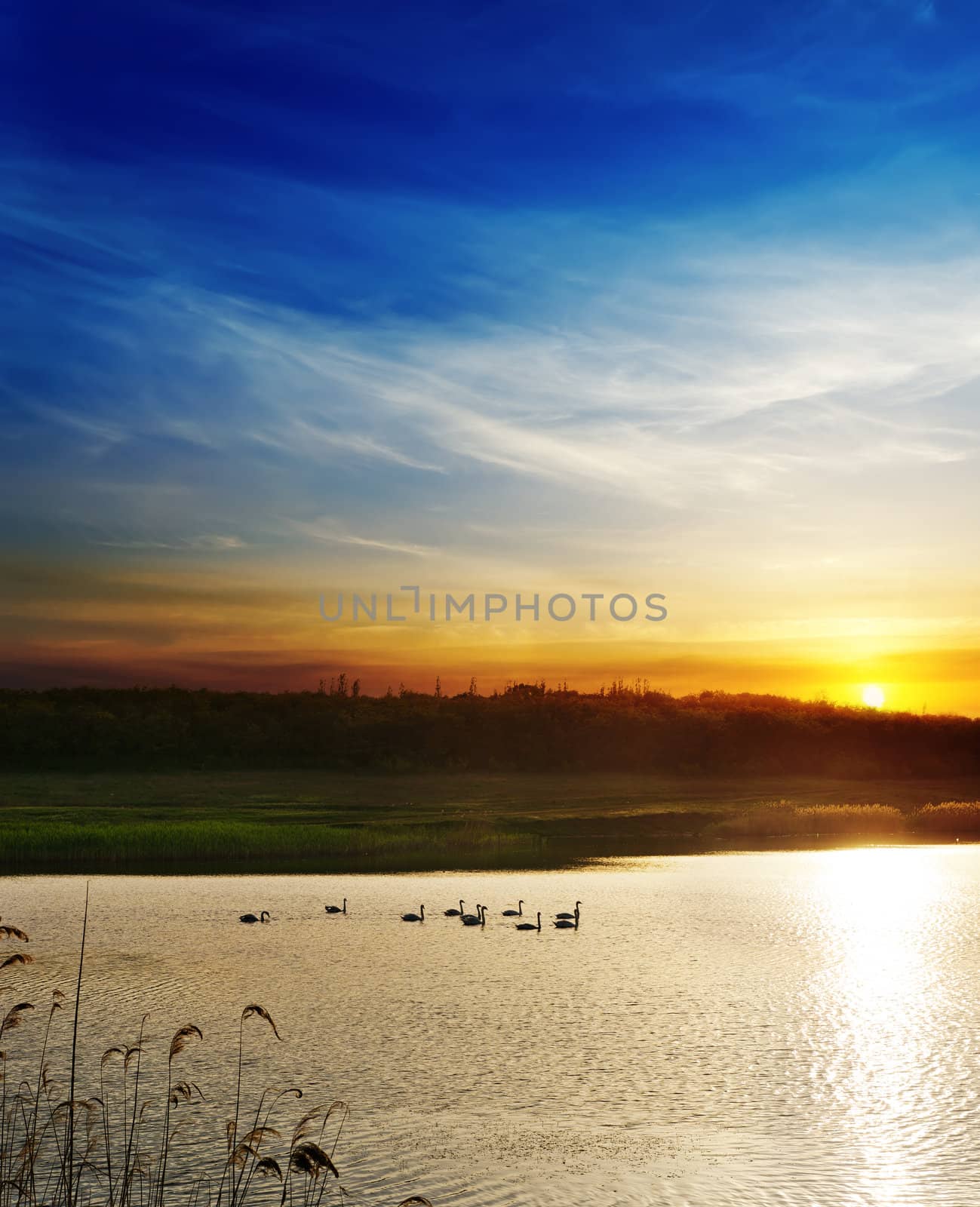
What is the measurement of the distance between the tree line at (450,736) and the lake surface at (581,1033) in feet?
259

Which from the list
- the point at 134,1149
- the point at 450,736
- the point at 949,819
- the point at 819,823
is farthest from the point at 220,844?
the point at 450,736

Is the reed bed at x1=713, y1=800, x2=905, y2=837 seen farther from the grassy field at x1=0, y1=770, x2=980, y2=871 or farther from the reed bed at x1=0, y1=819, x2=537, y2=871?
the reed bed at x1=0, y1=819, x2=537, y2=871

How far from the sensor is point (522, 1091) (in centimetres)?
1318

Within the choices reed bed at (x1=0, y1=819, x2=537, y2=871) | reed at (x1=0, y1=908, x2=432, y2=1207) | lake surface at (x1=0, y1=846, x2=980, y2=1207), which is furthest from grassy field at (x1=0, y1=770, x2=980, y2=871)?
reed at (x1=0, y1=908, x2=432, y2=1207)

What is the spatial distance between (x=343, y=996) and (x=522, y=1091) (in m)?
6.17

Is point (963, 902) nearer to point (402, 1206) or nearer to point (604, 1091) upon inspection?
point (604, 1091)

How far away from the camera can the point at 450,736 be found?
11931 cm

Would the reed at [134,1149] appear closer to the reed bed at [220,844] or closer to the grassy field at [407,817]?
the grassy field at [407,817]

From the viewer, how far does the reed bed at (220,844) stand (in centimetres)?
4259

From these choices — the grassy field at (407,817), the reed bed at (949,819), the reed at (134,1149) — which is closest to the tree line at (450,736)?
the grassy field at (407,817)

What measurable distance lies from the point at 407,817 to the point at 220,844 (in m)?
17.4

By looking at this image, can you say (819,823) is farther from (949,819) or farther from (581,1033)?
(581,1033)

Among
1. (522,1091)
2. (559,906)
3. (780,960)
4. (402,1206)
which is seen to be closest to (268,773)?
(559,906)

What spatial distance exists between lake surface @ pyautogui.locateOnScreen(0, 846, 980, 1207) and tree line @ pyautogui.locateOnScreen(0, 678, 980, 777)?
79.0 meters
